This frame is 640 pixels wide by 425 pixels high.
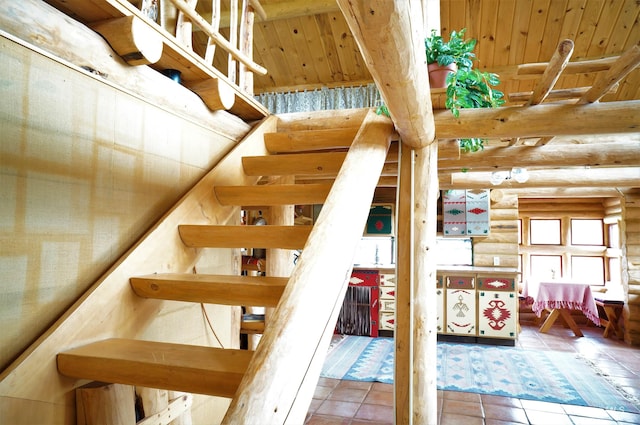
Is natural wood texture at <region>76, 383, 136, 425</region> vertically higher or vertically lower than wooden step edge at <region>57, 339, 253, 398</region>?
lower

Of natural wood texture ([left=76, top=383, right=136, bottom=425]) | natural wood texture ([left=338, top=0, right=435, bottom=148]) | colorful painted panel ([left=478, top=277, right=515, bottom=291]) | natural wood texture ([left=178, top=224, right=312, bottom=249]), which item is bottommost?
colorful painted panel ([left=478, top=277, right=515, bottom=291])

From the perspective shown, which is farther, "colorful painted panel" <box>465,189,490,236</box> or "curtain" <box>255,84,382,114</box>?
"colorful painted panel" <box>465,189,490,236</box>

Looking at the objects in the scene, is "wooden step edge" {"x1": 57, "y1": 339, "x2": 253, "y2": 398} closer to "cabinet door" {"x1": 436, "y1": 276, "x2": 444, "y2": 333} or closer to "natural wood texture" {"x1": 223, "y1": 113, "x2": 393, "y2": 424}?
"natural wood texture" {"x1": 223, "y1": 113, "x2": 393, "y2": 424}

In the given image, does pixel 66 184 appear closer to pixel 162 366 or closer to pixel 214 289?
pixel 214 289

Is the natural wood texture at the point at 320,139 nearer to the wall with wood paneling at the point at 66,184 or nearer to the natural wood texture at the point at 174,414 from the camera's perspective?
the wall with wood paneling at the point at 66,184

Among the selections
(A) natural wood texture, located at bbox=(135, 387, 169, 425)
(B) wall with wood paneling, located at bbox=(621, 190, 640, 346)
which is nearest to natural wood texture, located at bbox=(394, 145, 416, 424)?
(A) natural wood texture, located at bbox=(135, 387, 169, 425)

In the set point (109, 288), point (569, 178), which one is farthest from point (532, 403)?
point (109, 288)

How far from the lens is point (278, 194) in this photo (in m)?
2.04

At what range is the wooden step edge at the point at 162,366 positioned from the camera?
117 cm

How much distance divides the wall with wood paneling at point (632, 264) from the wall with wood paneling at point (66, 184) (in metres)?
6.38

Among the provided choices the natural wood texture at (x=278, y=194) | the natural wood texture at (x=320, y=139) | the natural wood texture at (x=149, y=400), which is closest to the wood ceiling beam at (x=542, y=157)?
the natural wood texture at (x=320, y=139)

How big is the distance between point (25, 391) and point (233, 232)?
866mm

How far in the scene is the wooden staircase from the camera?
798mm

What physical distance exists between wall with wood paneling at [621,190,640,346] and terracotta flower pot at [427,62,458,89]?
5.20 metres
